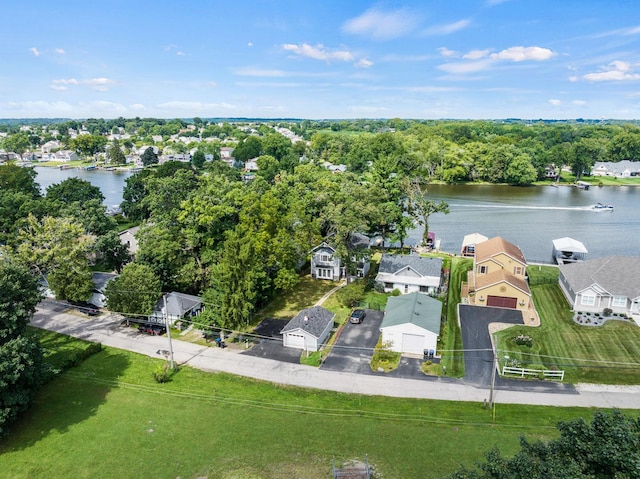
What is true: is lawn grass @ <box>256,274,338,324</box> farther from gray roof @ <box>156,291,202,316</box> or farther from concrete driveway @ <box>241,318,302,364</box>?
gray roof @ <box>156,291,202,316</box>

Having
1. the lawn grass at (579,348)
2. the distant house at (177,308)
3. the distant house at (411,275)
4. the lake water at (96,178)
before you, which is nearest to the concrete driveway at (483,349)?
the lawn grass at (579,348)

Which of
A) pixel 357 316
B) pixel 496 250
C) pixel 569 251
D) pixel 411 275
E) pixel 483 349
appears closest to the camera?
pixel 483 349

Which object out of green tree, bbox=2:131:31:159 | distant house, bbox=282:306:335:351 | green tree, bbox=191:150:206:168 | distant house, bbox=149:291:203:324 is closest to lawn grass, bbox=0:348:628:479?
distant house, bbox=282:306:335:351

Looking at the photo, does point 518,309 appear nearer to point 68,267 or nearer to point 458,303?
point 458,303

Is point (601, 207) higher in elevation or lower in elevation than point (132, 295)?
lower

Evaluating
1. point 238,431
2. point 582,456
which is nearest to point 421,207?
point 238,431

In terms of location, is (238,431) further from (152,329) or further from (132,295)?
(132,295)
